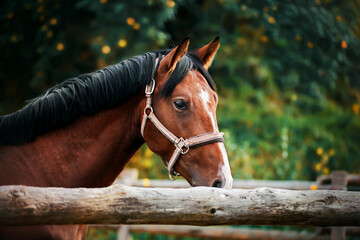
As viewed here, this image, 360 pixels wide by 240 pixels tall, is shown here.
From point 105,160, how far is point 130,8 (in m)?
4.89

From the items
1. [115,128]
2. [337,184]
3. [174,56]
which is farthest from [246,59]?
[115,128]

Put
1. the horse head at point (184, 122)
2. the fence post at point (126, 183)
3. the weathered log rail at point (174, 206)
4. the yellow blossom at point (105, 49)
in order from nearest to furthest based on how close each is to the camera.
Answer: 1. the weathered log rail at point (174, 206)
2. the horse head at point (184, 122)
3. the fence post at point (126, 183)
4. the yellow blossom at point (105, 49)

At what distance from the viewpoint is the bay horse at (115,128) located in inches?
96.8

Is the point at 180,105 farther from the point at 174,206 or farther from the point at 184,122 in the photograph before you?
the point at 174,206

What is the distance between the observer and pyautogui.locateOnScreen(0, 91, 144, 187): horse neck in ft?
8.03


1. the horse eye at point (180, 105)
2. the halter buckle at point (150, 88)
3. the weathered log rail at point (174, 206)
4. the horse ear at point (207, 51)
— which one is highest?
the horse ear at point (207, 51)

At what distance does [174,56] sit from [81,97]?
0.81m

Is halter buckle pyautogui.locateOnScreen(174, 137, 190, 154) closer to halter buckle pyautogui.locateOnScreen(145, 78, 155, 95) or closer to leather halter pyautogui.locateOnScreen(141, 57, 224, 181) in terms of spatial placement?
leather halter pyautogui.locateOnScreen(141, 57, 224, 181)

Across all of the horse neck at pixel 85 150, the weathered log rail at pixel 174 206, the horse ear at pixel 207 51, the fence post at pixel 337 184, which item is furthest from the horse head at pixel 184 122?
the fence post at pixel 337 184

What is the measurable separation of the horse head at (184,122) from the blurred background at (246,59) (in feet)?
13.1

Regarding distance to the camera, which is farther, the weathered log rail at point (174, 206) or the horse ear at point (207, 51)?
the horse ear at point (207, 51)

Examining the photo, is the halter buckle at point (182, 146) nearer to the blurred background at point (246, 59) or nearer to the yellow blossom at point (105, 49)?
the blurred background at point (246, 59)

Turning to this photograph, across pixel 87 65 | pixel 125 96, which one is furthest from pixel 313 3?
pixel 125 96

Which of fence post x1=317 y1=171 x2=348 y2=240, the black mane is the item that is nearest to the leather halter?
the black mane
